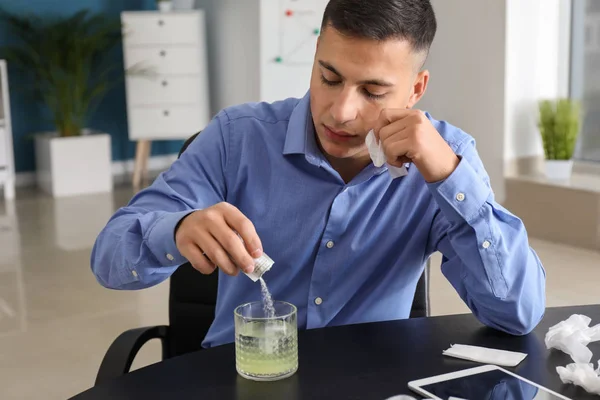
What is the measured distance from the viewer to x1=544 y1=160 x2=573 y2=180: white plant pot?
183 inches

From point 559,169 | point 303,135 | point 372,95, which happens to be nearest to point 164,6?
point 559,169

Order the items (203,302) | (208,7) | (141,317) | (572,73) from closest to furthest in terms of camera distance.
Result: (203,302) → (141,317) → (572,73) → (208,7)

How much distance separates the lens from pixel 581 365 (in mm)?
1014

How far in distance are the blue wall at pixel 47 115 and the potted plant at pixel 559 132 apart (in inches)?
132

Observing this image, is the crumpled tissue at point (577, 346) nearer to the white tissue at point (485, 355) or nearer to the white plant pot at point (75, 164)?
the white tissue at point (485, 355)

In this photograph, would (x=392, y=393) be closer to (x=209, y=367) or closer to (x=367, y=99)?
(x=209, y=367)

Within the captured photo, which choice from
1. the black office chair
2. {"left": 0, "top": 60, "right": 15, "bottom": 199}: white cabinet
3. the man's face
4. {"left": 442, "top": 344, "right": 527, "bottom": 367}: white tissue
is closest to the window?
the black office chair

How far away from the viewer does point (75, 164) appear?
6.08 m

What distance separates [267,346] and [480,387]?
254mm

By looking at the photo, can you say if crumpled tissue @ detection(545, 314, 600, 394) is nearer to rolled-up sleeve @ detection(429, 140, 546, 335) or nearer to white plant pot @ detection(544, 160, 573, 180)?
rolled-up sleeve @ detection(429, 140, 546, 335)

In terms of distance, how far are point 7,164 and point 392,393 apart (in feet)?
17.7

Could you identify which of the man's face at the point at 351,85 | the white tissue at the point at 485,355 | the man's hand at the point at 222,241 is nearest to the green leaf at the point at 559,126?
the man's face at the point at 351,85

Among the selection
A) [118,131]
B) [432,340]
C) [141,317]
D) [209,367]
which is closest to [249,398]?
[209,367]

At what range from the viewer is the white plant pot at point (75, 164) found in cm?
601
